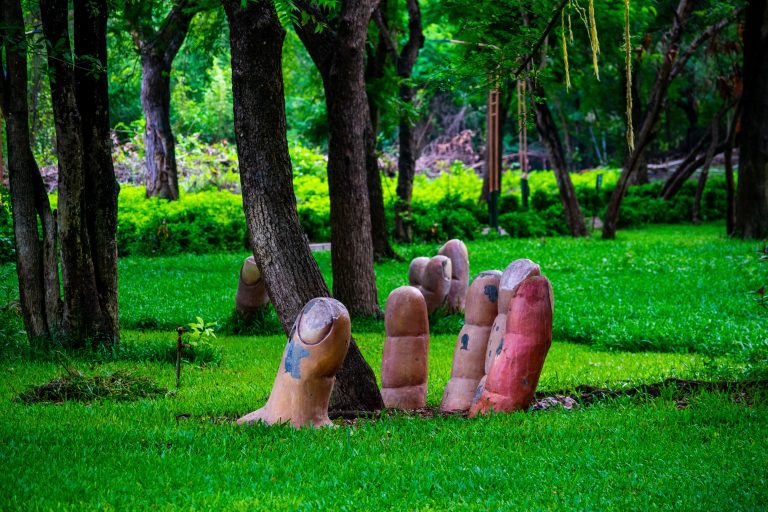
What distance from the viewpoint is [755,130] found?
18328 millimetres

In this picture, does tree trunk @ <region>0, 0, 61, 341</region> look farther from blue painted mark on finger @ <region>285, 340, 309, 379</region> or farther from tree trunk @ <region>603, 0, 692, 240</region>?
tree trunk @ <region>603, 0, 692, 240</region>

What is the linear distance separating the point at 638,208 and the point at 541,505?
2239 centimetres

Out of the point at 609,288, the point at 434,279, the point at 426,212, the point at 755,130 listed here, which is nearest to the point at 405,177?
the point at 426,212

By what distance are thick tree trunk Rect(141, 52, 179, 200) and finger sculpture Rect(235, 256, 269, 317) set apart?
10.6 metres

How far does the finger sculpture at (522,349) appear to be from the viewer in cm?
575

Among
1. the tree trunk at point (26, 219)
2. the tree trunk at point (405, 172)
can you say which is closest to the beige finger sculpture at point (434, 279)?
the tree trunk at point (26, 219)

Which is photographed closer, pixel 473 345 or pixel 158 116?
pixel 473 345

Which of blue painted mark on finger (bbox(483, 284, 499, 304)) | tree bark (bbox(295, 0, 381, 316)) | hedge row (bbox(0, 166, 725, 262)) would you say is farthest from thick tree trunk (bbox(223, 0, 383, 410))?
hedge row (bbox(0, 166, 725, 262))

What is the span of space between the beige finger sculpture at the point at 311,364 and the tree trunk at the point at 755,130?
49.3 ft

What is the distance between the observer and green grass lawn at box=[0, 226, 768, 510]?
418 cm

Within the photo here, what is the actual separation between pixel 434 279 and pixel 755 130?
34.9 feet

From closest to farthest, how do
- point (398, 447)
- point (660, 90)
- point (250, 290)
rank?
point (398, 447) < point (250, 290) < point (660, 90)

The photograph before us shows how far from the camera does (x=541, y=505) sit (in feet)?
13.4

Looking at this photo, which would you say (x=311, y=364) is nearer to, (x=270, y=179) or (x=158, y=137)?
(x=270, y=179)
